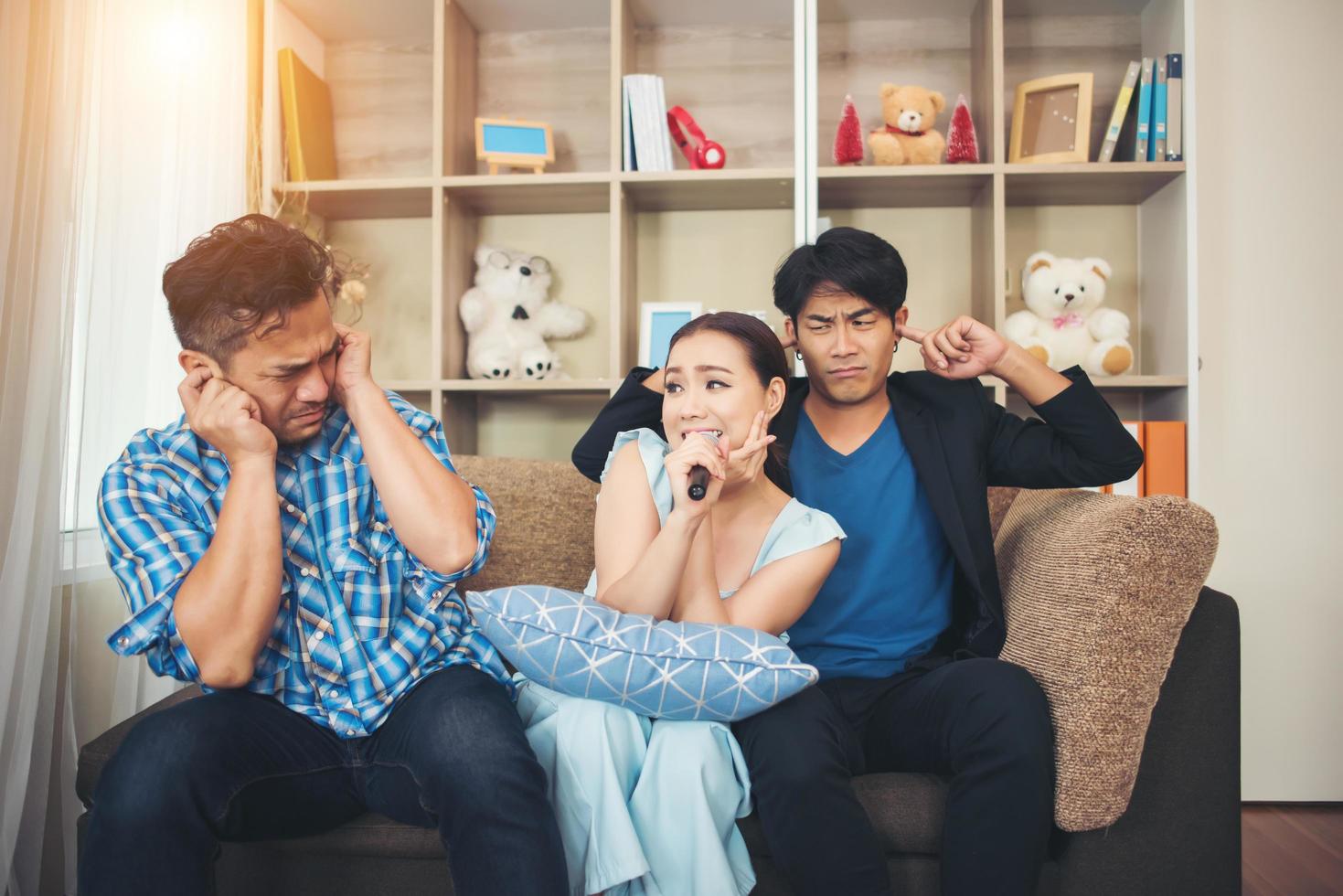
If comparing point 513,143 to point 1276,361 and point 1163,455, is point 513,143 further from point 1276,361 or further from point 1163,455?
point 1276,361

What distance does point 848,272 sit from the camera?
158 centimetres

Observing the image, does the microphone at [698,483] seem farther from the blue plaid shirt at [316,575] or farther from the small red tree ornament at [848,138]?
the small red tree ornament at [848,138]

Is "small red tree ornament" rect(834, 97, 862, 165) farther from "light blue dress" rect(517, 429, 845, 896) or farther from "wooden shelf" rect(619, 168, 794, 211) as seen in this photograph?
"light blue dress" rect(517, 429, 845, 896)

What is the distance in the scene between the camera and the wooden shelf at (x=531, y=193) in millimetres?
2467

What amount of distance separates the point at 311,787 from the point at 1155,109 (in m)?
2.32

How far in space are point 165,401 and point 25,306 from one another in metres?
0.47

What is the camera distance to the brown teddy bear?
2.46 meters

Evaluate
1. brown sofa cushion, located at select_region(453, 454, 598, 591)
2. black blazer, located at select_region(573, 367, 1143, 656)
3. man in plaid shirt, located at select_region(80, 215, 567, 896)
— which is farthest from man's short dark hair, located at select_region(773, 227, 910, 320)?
man in plaid shirt, located at select_region(80, 215, 567, 896)

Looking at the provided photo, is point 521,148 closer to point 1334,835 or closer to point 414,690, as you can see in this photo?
point 414,690

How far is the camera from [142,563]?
3.82 feet

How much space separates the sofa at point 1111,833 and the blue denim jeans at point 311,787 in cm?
8

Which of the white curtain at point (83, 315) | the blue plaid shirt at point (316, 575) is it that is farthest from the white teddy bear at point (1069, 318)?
the white curtain at point (83, 315)

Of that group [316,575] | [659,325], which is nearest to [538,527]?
[316,575]

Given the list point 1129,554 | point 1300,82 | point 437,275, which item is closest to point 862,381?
point 1129,554
